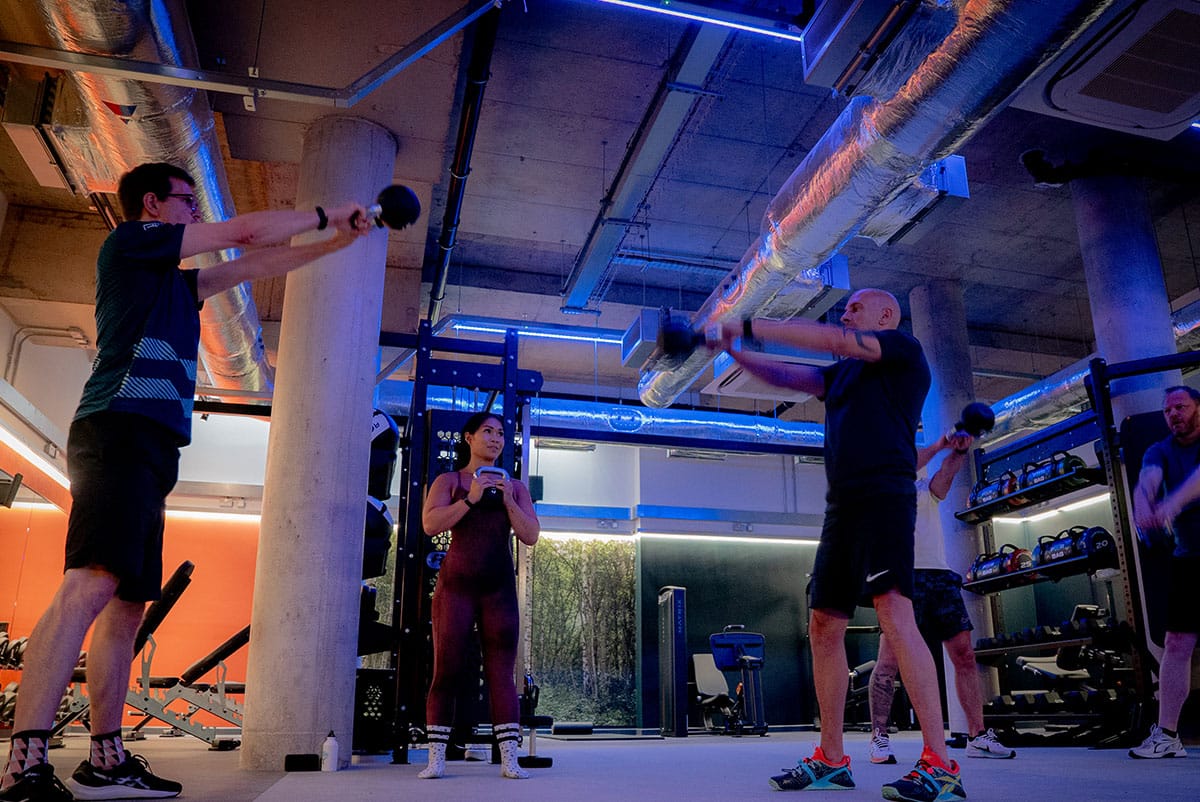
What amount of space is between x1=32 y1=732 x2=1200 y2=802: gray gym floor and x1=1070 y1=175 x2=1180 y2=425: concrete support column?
3.22 metres

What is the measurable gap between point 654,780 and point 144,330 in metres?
2.08

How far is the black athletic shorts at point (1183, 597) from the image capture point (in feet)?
12.9

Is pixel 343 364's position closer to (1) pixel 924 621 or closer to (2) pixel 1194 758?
(1) pixel 924 621

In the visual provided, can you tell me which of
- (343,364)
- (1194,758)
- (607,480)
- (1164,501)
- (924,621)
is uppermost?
(607,480)

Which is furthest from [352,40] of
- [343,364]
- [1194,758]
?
[1194,758]

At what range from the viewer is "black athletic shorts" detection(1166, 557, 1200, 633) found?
392 cm

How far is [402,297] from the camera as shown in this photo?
303 inches

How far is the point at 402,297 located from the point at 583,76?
2.78 meters

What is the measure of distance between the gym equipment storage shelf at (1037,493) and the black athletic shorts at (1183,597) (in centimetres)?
176

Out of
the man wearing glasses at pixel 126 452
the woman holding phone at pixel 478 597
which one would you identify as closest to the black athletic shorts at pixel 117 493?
the man wearing glasses at pixel 126 452

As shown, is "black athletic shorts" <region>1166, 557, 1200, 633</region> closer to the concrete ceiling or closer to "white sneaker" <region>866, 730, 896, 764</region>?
"white sneaker" <region>866, 730, 896, 764</region>

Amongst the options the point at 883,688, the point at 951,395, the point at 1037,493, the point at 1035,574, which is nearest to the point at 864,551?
the point at 883,688

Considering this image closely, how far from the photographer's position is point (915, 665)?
2303 millimetres

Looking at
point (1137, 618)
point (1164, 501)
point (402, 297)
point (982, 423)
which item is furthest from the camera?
point (402, 297)
